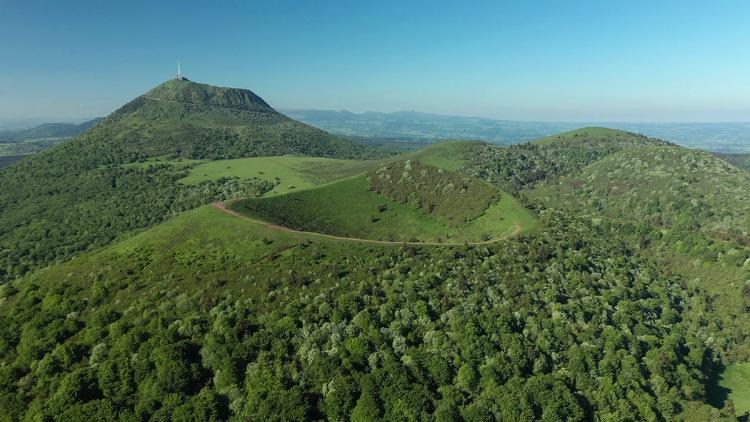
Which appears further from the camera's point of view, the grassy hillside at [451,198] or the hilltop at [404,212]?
the grassy hillside at [451,198]

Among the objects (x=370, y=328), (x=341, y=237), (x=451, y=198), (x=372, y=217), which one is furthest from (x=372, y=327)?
(x=451, y=198)

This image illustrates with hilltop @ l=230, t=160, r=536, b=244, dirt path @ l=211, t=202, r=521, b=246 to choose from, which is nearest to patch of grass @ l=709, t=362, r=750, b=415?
dirt path @ l=211, t=202, r=521, b=246

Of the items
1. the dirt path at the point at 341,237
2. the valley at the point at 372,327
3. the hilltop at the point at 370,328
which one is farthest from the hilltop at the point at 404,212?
the hilltop at the point at 370,328

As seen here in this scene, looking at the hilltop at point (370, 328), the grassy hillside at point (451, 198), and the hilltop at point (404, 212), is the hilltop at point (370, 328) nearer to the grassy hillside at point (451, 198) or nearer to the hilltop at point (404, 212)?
the hilltop at point (404, 212)

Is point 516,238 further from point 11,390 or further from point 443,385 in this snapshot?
point 11,390

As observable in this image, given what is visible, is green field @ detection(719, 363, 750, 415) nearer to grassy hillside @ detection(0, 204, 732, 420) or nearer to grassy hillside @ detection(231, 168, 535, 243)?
grassy hillside @ detection(0, 204, 732, 420)

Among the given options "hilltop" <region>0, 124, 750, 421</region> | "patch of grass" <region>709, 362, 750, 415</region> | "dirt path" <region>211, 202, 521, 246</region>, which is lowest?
"patch of grass" <region>709, 362, 750, 415</region>

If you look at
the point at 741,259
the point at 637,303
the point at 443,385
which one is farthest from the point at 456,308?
the point at 741,259
